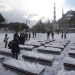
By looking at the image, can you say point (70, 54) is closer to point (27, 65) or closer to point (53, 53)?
point (53, 53)

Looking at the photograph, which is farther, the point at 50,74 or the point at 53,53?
the point at 53,53

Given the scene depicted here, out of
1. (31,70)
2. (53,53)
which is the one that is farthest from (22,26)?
(31,70)

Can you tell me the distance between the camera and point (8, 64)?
16.5ft

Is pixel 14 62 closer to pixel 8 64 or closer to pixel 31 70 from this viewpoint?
pixel 8 64

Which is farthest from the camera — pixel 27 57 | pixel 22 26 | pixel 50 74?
pixel 22 26

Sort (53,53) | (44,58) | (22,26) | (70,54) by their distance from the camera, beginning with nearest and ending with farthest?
(44,58), (70,54), (53,53), (22,26)

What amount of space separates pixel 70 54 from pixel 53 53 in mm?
1318

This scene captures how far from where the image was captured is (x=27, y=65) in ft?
15.5

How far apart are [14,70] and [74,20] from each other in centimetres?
3378

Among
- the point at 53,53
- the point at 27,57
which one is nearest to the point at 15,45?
the point at 27,57

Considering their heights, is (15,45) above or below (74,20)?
below

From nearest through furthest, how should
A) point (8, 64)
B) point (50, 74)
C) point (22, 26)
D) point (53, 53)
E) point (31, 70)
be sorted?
point (31, 70) < point (50, 74) < point (8, 64) < point (53, 53) < point (22, 26)

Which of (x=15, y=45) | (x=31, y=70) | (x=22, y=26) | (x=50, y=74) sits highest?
(x=22, y=26)

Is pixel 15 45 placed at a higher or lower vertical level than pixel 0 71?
higher
